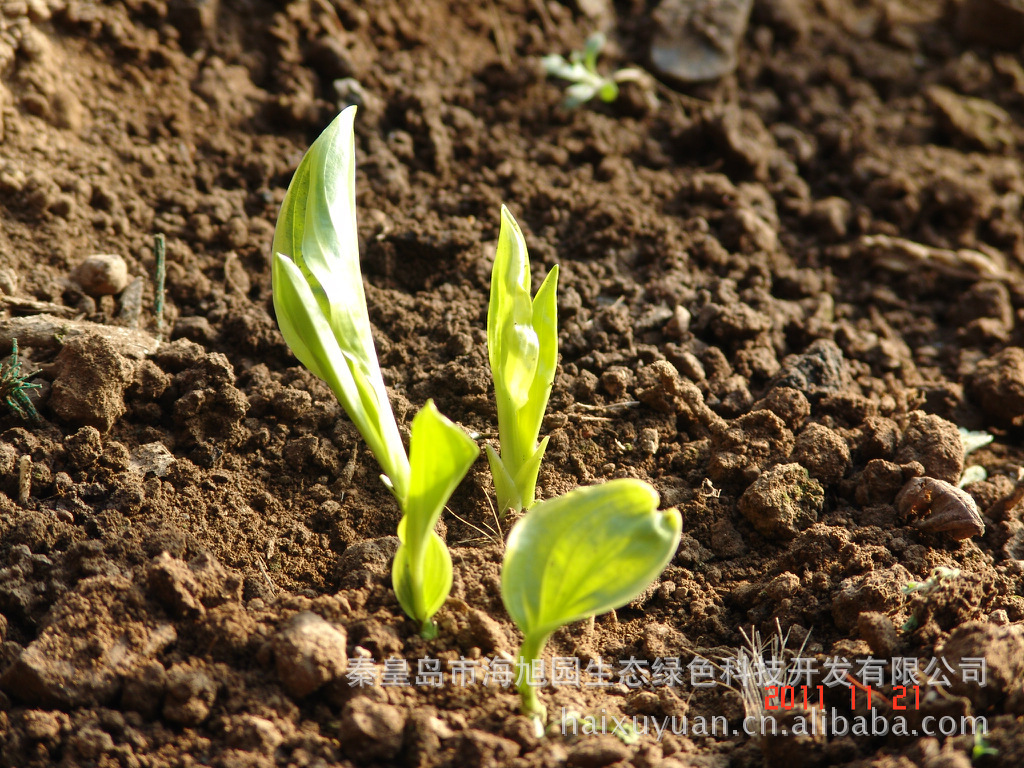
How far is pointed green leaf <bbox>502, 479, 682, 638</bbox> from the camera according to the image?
129 cm

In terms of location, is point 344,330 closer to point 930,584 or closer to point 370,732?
point 370,732

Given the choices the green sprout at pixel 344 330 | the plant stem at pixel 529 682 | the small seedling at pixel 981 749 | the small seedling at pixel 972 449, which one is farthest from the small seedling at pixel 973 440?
the green sprout at pixel 344 330

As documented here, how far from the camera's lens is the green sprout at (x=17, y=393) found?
1.82m

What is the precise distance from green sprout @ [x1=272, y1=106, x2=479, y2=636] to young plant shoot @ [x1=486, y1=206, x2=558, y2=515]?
24cm

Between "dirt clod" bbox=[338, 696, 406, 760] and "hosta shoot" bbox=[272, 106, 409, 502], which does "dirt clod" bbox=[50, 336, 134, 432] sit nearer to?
"hosta shoot" bbox=[272, 106, 409, 502]

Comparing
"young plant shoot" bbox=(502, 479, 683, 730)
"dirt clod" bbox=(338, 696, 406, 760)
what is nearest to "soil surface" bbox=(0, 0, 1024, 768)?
"dirt clod" bbox=(338, 696, 406, 760)

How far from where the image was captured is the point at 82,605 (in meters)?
1.48

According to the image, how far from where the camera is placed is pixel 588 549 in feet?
4.32

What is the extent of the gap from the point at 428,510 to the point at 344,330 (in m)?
0.41

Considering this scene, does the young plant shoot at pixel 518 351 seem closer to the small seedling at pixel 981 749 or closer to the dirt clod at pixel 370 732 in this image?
the dirt clod at pixel 370 732

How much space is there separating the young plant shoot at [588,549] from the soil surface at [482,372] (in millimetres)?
264

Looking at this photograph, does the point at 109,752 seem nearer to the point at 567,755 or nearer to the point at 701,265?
the point at 567,755

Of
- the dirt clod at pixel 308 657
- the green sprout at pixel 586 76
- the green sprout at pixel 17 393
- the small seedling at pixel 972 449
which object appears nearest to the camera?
the dirt clod at pixel 308 657

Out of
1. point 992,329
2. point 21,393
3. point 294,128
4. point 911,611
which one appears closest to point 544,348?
point 911,611
